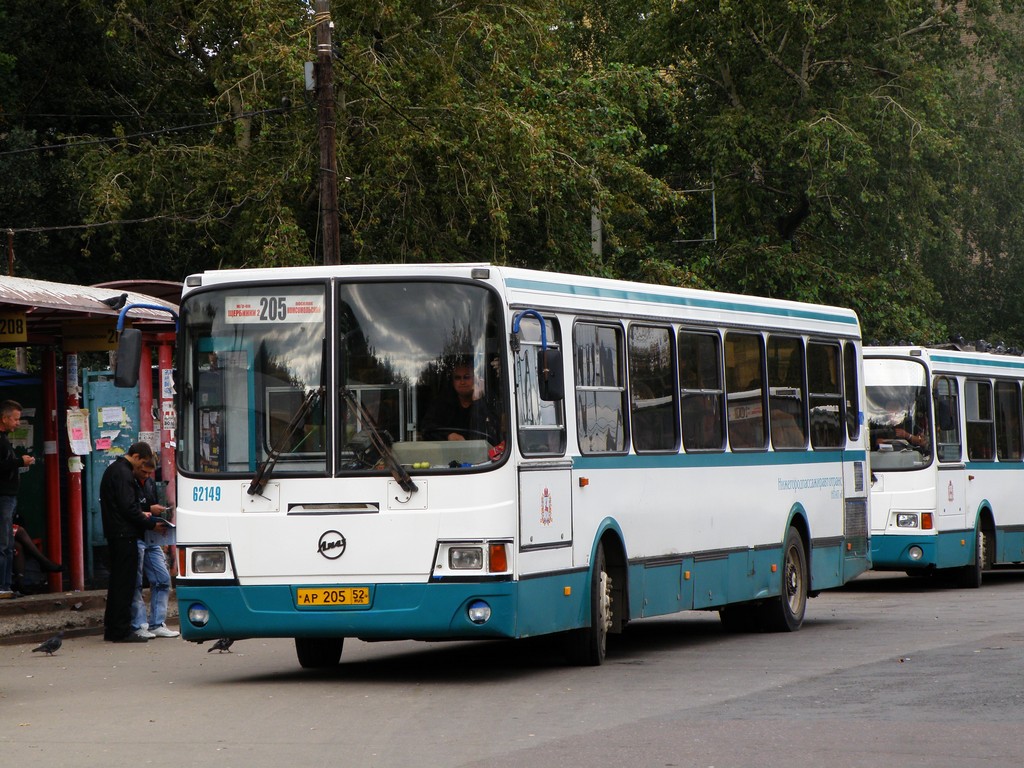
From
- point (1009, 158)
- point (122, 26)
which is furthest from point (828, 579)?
point (1009, 158)

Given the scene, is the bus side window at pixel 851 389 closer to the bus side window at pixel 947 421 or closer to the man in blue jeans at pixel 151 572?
the bus side window at pixel 947 421

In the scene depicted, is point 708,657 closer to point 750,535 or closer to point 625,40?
point 750,535

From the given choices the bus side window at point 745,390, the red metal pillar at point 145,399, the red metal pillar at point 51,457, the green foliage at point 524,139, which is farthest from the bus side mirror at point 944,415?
the red metal pillar at point 51,457

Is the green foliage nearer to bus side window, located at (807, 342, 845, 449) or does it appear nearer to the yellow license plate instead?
bus side window, located at (807, 342, 845, 449)

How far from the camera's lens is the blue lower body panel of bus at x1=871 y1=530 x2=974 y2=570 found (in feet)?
69.9

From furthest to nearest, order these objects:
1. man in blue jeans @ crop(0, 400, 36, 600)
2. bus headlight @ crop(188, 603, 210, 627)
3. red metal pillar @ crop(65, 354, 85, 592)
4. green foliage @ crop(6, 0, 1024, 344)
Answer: green foliage @ crop(6, 0, 1024, 344), red metal pillar @ crop(65, 354, 85, 592), man in blue jeans @ crop(0, 400, 36, 600), bus headlight @ crop(188, 603, 210, 627)

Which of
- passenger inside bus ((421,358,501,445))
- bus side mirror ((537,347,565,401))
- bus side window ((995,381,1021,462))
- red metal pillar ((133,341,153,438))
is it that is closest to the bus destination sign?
passenger inside bus ((421,358,501,445))

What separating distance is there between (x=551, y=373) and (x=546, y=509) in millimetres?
904

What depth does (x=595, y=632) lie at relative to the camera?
1267cm

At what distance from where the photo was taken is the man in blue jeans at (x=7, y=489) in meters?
17.0

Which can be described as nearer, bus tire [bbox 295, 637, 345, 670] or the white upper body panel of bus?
the white upper body panel of bus

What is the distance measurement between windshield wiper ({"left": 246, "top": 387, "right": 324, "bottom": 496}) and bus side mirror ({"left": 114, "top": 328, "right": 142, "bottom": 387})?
96cm

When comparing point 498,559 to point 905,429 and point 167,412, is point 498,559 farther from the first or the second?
point 905,429

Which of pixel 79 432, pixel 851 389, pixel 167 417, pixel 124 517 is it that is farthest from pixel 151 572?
pixel 851 389
